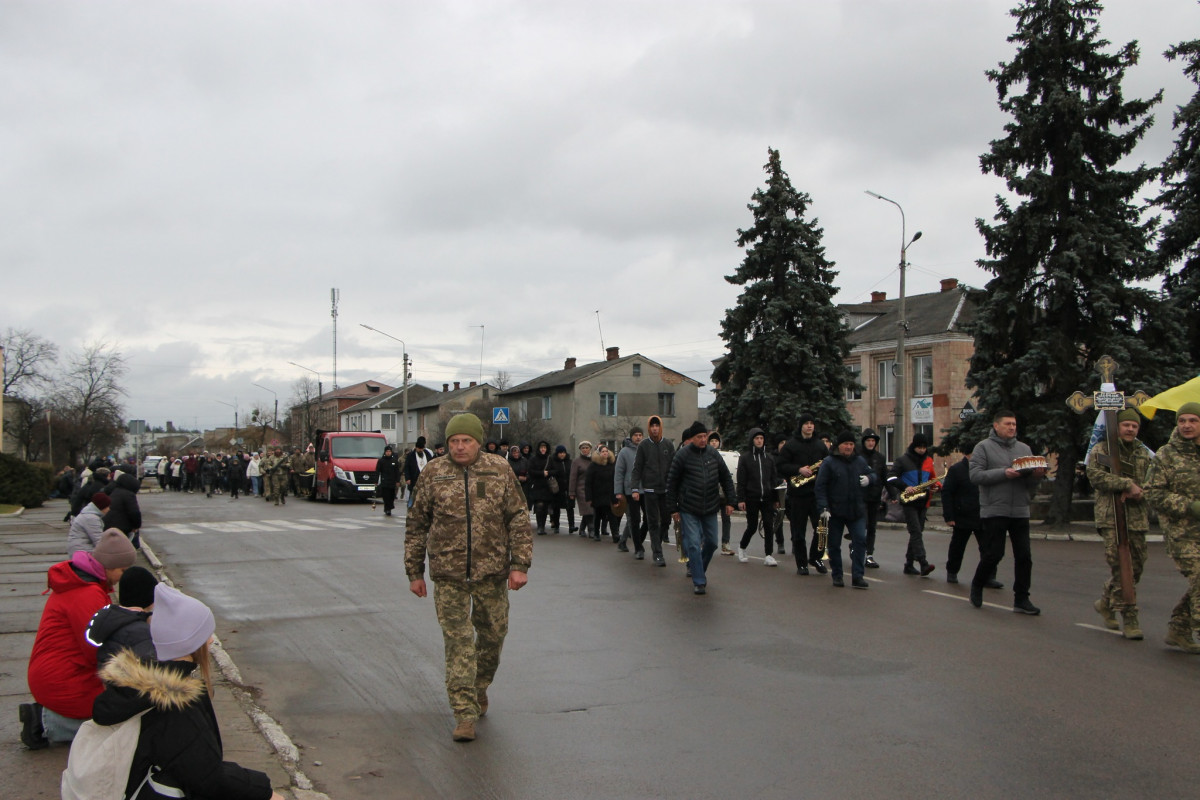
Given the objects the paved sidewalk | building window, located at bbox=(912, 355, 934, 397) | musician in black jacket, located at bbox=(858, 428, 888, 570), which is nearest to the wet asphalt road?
the paved sidewalk

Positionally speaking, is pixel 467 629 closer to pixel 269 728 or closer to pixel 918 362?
pixel 269 728

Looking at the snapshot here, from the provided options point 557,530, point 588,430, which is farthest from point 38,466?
point 588,430

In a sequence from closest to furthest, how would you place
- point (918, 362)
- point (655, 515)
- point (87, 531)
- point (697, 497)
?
point (87, 531)
point (697, 497)
point (655, 515)
point (918, 362)

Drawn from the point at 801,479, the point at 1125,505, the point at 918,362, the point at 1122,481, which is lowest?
the point at 1125,505

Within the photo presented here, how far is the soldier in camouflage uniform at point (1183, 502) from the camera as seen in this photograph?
23.7 feet

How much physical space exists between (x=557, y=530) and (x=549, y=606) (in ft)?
30.3

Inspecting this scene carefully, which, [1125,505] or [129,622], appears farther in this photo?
[1125,505]

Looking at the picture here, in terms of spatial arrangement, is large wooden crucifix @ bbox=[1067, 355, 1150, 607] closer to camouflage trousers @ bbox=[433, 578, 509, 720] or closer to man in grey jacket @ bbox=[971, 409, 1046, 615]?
man in grey jacket @ bbox=[971, 409, 1046, 615]

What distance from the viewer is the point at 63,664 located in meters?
5.18

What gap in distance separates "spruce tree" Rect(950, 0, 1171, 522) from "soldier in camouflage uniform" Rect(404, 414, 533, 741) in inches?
696

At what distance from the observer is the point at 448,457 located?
19.4ft

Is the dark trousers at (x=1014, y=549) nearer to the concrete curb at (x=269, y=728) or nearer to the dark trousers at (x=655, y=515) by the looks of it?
the dark trousers at (x=655, y=515)

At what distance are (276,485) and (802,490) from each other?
23.3 m

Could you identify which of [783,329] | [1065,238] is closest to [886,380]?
[783,329]
